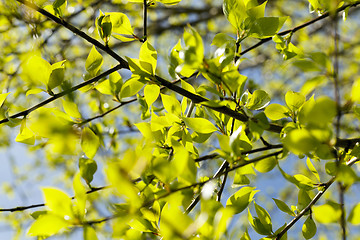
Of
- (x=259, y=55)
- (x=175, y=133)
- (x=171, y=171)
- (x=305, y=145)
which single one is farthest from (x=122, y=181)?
(x=259, y=55)

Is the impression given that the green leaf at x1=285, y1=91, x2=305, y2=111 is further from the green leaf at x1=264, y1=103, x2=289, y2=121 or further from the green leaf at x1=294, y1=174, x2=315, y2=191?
the green leaf at x1=294, y1=174, x2=315, y2=191

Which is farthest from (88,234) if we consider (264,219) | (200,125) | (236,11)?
(236,11)

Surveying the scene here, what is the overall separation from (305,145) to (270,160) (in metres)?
0.25

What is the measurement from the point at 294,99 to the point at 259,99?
8 cm

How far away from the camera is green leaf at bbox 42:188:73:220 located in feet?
1.46

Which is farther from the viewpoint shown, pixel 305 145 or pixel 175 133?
pixel 175 133

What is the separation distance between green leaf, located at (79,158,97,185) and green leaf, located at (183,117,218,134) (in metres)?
0.20

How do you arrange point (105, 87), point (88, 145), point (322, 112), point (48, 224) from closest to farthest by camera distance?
point (322, 112) < point (48, 224) < point (88, 145) < point (105, 87)

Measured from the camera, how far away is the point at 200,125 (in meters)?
0.60

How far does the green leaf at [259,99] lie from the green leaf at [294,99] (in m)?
0.04

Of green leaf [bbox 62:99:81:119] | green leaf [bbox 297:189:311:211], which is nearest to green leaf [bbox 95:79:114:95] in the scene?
green leaf [bbox 62:99:81:119]

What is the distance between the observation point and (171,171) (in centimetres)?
39

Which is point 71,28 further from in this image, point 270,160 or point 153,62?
point 270,160

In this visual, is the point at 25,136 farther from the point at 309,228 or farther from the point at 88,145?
the point at 309,228
